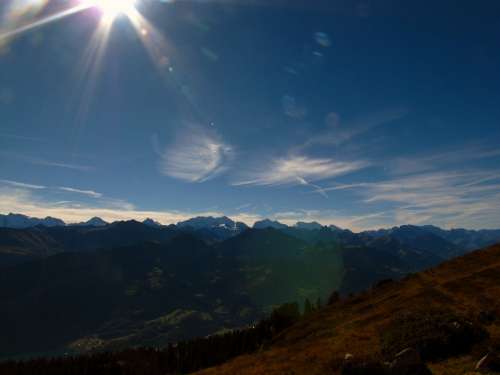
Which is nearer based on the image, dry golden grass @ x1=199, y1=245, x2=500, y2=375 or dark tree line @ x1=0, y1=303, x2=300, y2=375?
dry golden grass @ x1=199, y1=245, x2=500, y2=375

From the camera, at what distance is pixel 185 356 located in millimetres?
125188

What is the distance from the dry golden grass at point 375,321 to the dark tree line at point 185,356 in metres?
39.5

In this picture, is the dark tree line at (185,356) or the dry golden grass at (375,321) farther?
the dark tree line at (185,356)

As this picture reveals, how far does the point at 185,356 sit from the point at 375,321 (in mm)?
90721

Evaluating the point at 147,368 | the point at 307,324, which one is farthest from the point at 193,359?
the point at 307,324

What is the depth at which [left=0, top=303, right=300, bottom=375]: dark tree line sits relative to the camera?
4510 inches

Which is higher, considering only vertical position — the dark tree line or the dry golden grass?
the dry golden grass

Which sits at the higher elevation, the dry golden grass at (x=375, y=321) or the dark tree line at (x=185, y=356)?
the dry golden grass at (x=375, y=321)

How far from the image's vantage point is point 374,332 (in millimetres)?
47031

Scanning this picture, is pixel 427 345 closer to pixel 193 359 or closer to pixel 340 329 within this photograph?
pixel 340 329

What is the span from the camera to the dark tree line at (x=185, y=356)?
114562mm

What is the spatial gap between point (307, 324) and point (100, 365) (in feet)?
280

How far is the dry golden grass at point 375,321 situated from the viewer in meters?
37.2

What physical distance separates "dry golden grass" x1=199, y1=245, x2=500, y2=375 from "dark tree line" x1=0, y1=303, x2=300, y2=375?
39.5m
